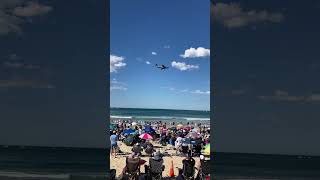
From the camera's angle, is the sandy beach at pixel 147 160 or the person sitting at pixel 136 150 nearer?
the sandy beach at pixel 147 160

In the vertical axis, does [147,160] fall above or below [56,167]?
above

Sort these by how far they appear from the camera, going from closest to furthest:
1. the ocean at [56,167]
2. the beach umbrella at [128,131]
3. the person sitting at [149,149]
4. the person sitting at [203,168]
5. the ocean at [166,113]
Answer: the ocean at [166,113]
the person sitting at [203,168]
the person sitting at [149,149]
the beach umbrella at [128,131]
the ocean at [56,167]

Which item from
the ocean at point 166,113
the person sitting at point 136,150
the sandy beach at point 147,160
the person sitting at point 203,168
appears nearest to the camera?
the ocean at point 166,113

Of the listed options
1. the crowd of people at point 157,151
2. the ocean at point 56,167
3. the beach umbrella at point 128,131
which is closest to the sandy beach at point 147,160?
the crowd of people at point 157,151

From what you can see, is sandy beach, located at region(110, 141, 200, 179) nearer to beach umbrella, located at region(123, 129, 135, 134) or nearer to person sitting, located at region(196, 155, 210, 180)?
person sitting, located at region(196, 155, 210, 180)

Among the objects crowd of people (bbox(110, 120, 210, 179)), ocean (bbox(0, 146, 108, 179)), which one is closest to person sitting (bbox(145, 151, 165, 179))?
crowd of people (bbox(110, 120, 210, 179))

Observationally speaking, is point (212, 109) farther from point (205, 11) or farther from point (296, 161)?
point (296, 161)

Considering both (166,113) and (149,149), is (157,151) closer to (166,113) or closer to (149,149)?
(149,149)

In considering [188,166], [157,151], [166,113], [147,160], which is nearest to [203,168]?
[188,166]

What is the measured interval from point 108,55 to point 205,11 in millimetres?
1586

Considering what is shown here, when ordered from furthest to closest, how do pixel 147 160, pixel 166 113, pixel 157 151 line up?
pixel 157 151 → pixel 147 160 → pixel 166 113

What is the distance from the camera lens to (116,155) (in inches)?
332

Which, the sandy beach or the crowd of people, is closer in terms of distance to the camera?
the sandy beach

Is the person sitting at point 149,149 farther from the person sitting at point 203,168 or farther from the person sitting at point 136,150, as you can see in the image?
the person sitting at point 203,168
